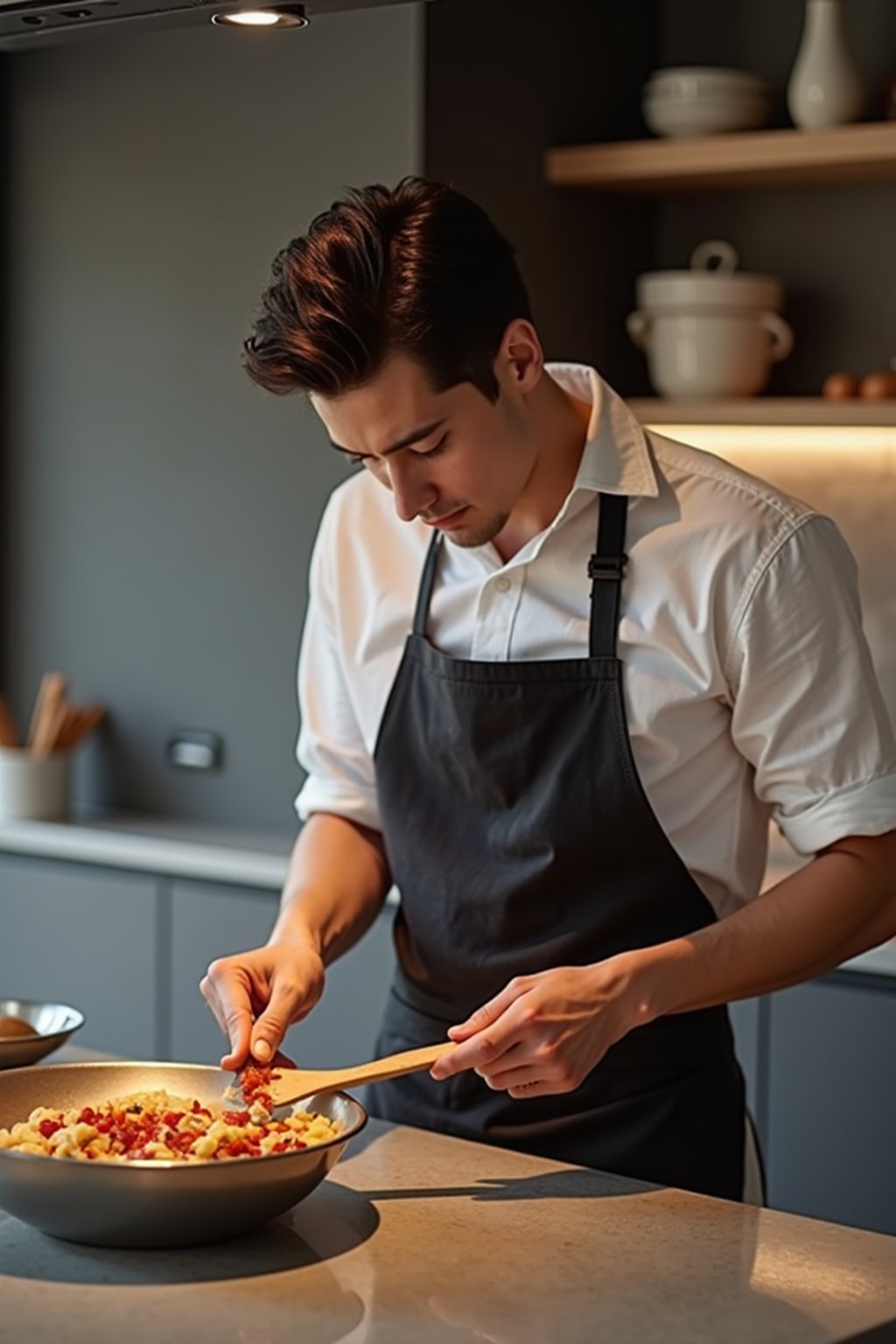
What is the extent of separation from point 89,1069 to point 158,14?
3.12 feet

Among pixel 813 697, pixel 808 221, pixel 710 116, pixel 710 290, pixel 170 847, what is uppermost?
pixel 710 116

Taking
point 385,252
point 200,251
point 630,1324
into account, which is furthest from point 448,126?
point 630,1324

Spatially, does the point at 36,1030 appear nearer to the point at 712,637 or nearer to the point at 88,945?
the point at 712,637

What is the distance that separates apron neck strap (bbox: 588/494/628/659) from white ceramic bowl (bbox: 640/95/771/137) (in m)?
1.55

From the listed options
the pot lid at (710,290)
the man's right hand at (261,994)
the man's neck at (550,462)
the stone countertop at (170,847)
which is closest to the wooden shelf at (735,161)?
the pot lid at (710,290)

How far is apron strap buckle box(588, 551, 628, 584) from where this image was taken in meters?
2.21

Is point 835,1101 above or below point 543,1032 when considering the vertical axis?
below

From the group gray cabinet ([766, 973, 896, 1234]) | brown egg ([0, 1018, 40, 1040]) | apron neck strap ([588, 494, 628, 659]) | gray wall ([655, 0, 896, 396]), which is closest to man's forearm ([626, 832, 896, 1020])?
apron neck strap ([588, 494, 628, 659])

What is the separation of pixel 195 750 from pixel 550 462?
182cm

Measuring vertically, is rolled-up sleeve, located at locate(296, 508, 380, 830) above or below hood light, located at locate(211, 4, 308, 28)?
below

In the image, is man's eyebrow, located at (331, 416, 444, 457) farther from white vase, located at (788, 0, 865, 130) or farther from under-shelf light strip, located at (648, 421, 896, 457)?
white vase, located at (788, 0, 865, 130)

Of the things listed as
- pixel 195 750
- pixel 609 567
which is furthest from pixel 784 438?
pixel 609 567

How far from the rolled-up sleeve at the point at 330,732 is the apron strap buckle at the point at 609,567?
1.25ft

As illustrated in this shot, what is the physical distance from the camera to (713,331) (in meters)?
3.56
